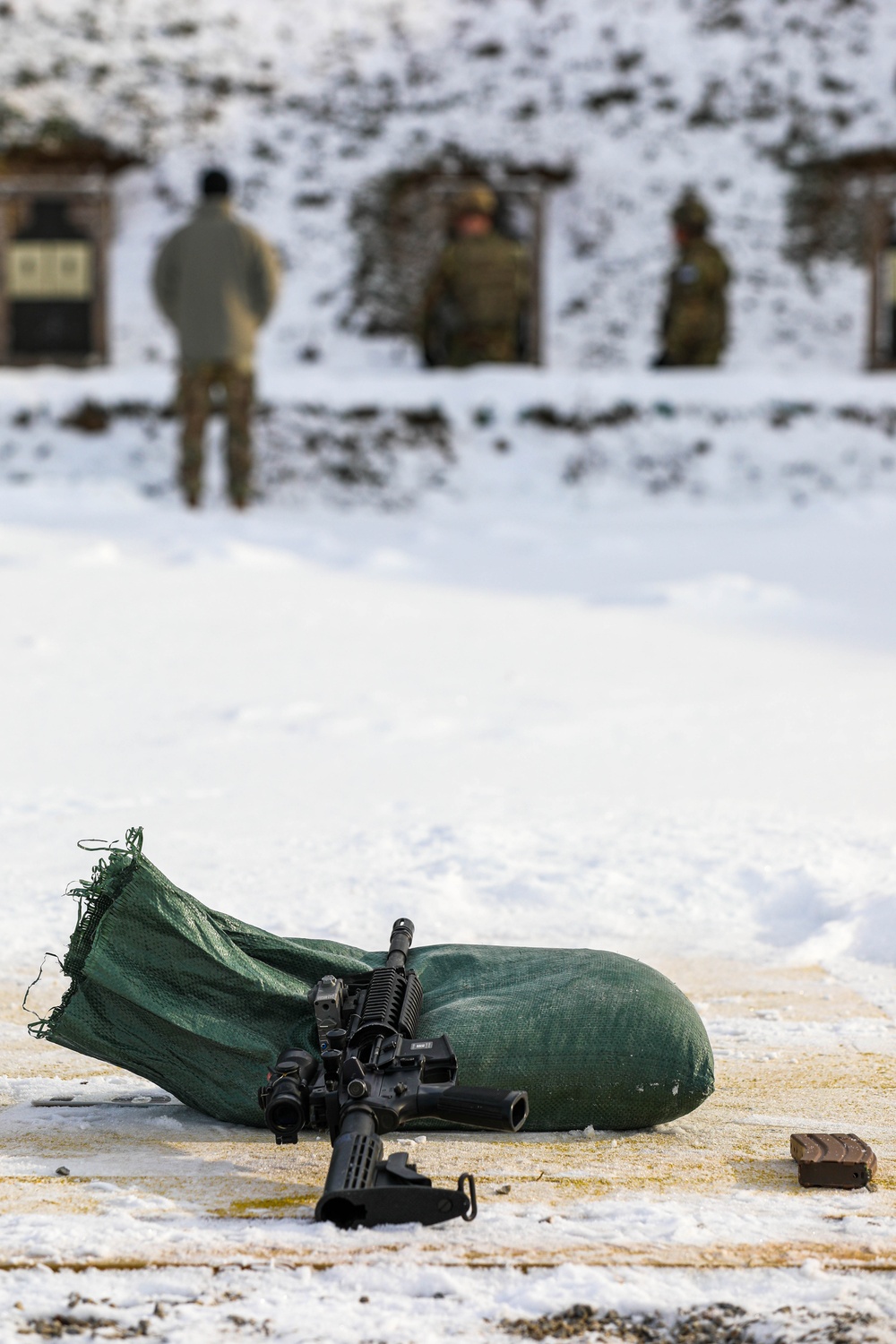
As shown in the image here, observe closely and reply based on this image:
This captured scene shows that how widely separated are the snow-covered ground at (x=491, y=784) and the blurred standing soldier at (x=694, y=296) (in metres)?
0.45

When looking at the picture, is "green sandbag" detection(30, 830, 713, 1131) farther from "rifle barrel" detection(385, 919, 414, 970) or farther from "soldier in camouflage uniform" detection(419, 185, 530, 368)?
"soldier in camouflage uniform" detection(419, 185, 530, 368)

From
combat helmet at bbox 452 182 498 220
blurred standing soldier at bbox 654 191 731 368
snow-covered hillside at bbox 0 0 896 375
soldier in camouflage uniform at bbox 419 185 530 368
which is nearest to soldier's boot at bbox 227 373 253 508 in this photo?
soldier in camouflage uniform at bbox 419 185 530 368

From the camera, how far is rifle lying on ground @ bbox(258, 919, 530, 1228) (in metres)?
2.04

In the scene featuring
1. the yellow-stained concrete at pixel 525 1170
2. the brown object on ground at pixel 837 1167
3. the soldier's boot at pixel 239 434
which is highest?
the soldier's boot at pixel 239 434

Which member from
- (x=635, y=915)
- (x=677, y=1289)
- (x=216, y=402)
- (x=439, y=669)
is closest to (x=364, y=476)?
(x=216, y=402)

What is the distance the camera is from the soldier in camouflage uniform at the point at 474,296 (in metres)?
9.91

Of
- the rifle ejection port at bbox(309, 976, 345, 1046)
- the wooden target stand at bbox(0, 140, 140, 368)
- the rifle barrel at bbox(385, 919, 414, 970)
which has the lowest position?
the rifle ejection port at bbox(309, 976, 345, 1046)

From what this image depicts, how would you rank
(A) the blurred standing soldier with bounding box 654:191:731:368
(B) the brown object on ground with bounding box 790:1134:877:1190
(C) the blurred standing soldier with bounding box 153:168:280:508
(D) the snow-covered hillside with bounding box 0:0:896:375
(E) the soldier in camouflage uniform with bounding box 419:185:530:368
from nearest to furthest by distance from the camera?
(B) the brown object on ground with bounding box 790:1134:877:1190, (C) the blurred standing soldier with bounding box 153:168:280:508, (E) the soldier in camouflage uniform with bounding box 419:185:530:368, (A) the blurred standing soldier with bounding box 654:191:731:368, (D) the snow-covered hillside with bounding box 0:0:896:375

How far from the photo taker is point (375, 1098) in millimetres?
2189

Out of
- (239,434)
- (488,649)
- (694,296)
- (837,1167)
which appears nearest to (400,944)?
(837,1167)

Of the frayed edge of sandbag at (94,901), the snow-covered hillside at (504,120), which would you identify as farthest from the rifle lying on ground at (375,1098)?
the snow-covered hillside at (504,120)

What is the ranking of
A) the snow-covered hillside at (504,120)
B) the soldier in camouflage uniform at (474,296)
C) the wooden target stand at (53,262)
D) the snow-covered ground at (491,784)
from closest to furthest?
the snow-covered ground at (491,784)
the soldier in camouflage uniform at (474,296)
the wooden target stand at (53,262)
the snow-covered hillside at (504,120)

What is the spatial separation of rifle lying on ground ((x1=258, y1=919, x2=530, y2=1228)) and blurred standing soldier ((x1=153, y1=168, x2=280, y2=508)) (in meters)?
6.25

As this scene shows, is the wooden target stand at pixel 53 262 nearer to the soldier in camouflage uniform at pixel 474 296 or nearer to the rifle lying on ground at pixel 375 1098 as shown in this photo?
the soldier in camouflage uniform at pixel 474 296
